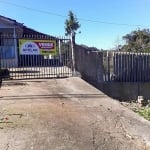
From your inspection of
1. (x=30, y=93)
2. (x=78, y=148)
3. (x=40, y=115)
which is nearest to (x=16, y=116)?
(x=40, y=115)

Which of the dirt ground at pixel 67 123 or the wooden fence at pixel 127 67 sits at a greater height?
the wooden fence at pixel 127 67

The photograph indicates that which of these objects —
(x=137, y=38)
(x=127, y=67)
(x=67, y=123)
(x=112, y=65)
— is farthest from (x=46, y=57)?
(x=137, y=38)

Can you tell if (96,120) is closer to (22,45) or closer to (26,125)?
(26,125)

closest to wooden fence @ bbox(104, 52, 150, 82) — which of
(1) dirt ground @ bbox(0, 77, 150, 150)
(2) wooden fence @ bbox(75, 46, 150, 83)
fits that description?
(2) wooden fence @ bbox(75, 46, 150, 83)

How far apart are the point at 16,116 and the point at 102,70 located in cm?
1065

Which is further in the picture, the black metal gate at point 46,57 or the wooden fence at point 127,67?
the wooden fence at point 127,67

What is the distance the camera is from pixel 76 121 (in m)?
7.69

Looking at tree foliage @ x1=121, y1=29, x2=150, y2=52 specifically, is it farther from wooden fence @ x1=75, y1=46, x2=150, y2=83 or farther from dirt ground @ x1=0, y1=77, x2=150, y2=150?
dirt ground @ x1=0, y1=77, x2=150, y2=150

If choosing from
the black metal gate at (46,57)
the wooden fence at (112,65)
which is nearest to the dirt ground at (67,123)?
the black metal gate at (46,57)

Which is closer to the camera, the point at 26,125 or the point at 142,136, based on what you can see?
the point at 142,136

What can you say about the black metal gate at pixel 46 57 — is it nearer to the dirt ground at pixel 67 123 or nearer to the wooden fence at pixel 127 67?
the wooden fence at pixel 127 67

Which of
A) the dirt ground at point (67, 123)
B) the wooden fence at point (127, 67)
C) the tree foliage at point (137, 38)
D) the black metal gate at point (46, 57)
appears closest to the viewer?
the dirt ground at point (67, 123)

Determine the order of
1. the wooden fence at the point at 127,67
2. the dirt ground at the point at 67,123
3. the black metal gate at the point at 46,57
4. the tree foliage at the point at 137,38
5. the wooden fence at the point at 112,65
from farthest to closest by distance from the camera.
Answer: the tree foliage at the point at 137,38 < the wooden fence at the point at 127,67 < the wooden fence at the point at 112,65 < the black metal gate at the point at 46,57 < the dirt ground at the point at 67,123

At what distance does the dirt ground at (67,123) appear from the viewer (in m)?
6.16
